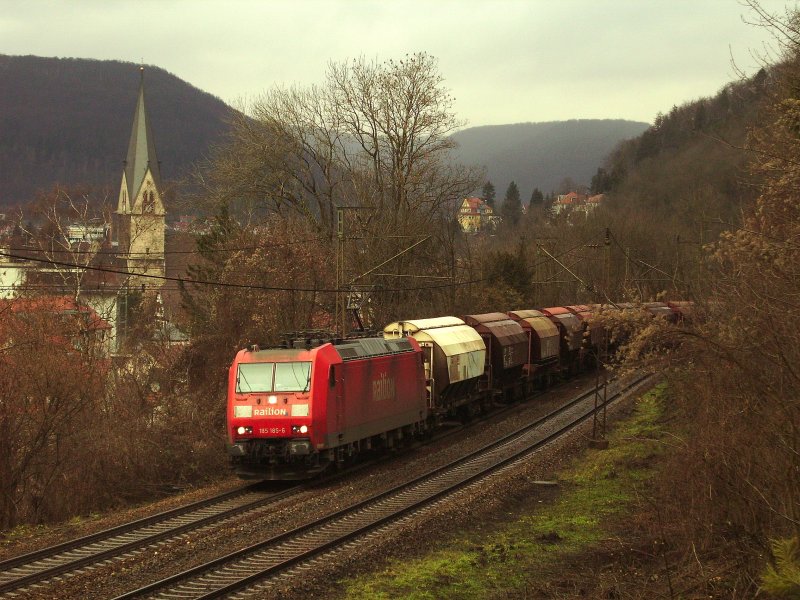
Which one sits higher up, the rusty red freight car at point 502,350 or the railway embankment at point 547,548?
the rusty red freight car at point 502,350

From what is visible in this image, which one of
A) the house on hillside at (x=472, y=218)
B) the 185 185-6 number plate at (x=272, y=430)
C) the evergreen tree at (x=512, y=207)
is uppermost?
the evergreen tree at (x=512, y=207)

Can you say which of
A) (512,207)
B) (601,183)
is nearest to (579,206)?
(601,183)

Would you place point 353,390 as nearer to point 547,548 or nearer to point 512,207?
point 547,548

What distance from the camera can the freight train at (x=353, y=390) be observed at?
754 inches

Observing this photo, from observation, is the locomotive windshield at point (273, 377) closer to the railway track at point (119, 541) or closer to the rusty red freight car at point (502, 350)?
the railway track at point (119, 541)

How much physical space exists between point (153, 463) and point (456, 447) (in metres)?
8.39

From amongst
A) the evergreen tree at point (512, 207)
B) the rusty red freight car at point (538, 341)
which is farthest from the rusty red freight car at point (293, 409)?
the evergreen tree at point (512, 207)

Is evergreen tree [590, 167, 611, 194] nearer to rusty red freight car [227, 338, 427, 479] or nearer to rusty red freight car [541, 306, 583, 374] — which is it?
rusty red freight car [541, 306, 583, 374]

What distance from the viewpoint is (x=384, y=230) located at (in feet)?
148

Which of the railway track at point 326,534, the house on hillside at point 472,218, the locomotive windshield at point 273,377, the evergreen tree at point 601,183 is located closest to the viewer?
the railway track at point 326,534

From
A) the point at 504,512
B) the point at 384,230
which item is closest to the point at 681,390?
the point at 504,512

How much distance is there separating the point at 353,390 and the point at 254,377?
8.01 ft

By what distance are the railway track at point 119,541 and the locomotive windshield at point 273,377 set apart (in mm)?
2268

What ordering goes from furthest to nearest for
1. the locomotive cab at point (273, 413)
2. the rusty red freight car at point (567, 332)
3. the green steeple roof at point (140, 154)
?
1. the green steeple roof at point (140, 154)
2. the rusty red freight car at point (567, 332)
3. the locomotive cab at point (273, 413)
